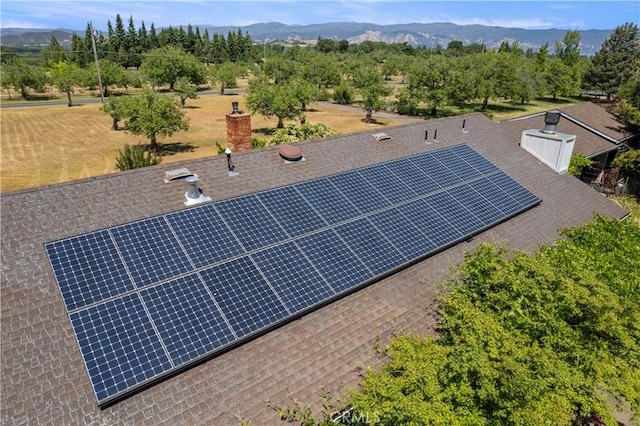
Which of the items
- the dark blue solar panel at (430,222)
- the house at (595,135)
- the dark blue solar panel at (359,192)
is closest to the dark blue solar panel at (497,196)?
the dark blue solar panel at (430,222)

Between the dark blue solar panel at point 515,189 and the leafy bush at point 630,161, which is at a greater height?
the dark blue solar panel at point 515,189

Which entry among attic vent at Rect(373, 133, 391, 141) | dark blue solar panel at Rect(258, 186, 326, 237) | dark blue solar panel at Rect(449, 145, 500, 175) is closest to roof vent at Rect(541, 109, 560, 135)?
dark blue solar panel at Rect(449, 145, 500, 175)

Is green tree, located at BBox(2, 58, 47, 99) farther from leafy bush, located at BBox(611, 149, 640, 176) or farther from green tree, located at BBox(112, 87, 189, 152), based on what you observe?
leafy bush, located at BBox(611, 149, 640, 176)

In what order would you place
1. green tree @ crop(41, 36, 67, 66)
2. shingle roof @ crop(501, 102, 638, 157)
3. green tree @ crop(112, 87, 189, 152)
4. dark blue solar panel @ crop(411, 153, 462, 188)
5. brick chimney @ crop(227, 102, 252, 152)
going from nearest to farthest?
dark blue solar panel @ crop(411, 153, 462, 188), brick chimney @ crop(227, 102, 252, 152), shingle roof @ crop(501, 102, 638, 157), green tree @ crop(112, 87, 189, 152), green tree @ crop(41, 36, 67, 66)

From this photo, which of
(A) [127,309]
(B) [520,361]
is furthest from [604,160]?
(A) [127,309]

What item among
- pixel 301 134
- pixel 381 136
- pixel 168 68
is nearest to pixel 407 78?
pixel 168 68

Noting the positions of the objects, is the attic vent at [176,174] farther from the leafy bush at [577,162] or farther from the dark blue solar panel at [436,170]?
the leafy bush at [577,162]

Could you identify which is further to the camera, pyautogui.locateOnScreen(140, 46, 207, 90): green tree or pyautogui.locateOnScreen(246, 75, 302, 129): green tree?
pyautogui.locateOnScreen(140, 46, 207, 90): green tree
